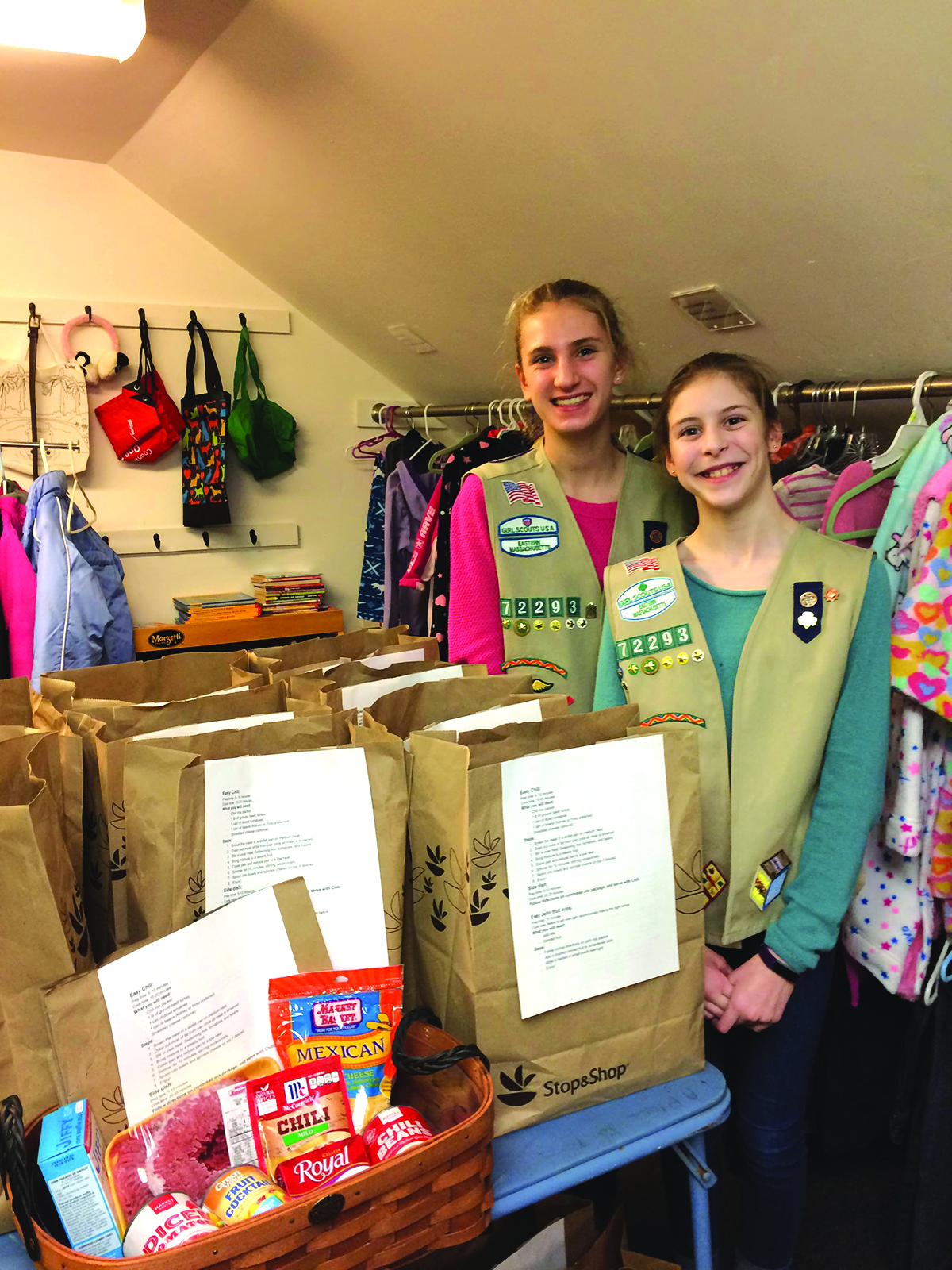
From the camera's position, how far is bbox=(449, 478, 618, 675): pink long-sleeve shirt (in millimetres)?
1520

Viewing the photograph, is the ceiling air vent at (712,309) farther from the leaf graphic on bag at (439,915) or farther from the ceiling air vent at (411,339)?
the leaf graphic on bag at (439,915)

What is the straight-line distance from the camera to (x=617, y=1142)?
83cm

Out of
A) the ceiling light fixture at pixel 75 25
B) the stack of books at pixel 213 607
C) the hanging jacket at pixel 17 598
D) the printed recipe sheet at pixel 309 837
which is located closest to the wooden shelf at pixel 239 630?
the stack of books at pixel 213 607

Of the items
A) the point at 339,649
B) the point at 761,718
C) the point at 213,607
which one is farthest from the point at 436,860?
the point at 213,607

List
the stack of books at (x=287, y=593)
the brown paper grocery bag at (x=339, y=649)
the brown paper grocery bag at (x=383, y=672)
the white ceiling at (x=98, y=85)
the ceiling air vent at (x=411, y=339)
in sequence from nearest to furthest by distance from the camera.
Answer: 1. the brown paper grocery bag at (x=383, y=672)
2. the brown paper grocery bag at (x=339, y=649)
3. the white ceiling at (x=98, y=85)
4. the ceiling air vent at (x=411, y=339)
5. the stack of books at (x=287, y=593)

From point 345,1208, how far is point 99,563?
273 centimetres

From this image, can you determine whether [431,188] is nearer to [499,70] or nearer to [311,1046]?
[499,70]

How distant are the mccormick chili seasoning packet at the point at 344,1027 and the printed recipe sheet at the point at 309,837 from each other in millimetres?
39

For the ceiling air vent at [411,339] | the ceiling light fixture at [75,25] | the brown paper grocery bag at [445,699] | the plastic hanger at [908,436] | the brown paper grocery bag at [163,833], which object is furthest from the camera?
the ceiling air vent at [411,339]

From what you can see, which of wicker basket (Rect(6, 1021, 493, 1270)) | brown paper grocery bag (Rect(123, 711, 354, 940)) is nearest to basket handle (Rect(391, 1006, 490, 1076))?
wicker basket (Rect(6, 1021, 493, 1270))

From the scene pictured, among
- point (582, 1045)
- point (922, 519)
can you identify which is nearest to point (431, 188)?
point (922, 519)

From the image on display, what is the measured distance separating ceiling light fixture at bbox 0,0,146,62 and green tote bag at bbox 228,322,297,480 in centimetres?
175

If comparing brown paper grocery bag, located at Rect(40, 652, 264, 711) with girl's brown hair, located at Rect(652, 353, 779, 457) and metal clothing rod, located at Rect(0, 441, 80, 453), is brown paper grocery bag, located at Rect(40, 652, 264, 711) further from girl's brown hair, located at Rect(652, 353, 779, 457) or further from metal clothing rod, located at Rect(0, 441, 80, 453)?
metal clothing rod, located at Rect(0, 441, 80, 453)

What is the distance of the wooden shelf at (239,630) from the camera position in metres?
3.33
